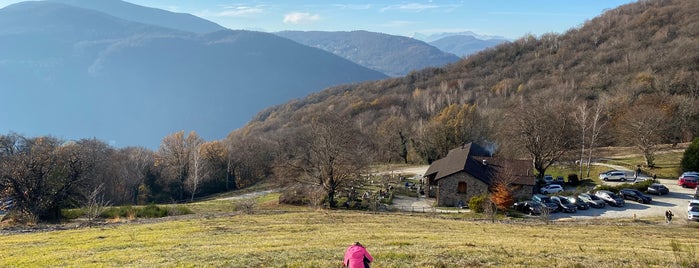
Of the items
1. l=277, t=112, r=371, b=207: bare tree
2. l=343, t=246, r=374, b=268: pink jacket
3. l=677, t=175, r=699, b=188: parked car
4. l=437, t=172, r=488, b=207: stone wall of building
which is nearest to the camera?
l=343, t=246, r=374, b=268: pink jacket

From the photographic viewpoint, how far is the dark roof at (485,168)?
50406 mm

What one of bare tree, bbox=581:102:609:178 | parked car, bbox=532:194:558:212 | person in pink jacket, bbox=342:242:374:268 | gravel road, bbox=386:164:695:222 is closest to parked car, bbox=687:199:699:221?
gravel road, bbox=386:164:695:222

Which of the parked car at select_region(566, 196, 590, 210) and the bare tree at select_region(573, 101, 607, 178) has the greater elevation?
the bare tree at select_region(573, 101, 607, 178)

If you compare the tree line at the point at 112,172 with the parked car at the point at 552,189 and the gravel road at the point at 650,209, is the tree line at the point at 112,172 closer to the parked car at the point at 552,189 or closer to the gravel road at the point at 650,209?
the gravel road at the point at 650,209

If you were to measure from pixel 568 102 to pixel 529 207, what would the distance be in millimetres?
69441

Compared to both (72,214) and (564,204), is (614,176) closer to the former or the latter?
(564,204)

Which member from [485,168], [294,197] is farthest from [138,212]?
[485,168]

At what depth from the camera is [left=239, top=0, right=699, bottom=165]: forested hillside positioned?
66.5m

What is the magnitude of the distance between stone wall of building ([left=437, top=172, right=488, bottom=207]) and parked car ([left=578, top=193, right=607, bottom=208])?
10.4 m

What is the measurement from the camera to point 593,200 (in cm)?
4350

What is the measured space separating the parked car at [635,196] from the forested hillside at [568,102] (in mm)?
13192

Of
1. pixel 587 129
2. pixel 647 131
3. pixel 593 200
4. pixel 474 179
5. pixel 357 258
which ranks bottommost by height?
pixel 593 200

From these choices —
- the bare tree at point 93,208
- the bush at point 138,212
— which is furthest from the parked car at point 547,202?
the bare tree at point 93,208

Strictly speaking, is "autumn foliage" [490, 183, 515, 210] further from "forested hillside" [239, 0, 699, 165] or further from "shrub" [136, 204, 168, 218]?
"shrub" [136, 204, 168, 218]
